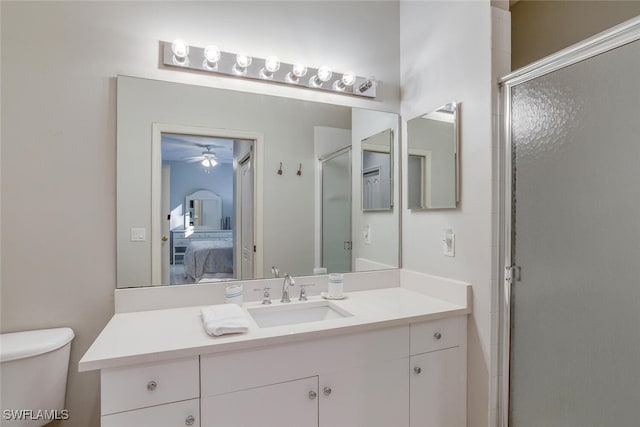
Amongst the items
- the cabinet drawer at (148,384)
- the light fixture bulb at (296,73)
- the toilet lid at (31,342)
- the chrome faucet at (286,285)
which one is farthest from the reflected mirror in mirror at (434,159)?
the toilet lid at (31,342)

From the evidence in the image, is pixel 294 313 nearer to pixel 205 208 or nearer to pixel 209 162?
pixel 205 208

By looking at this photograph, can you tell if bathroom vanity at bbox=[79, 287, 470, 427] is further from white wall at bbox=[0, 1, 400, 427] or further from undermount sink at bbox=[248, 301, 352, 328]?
white wall at bbox=[0, 1, 400, 427]

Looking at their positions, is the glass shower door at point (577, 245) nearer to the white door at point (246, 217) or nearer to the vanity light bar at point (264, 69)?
the vanity light bar at point (264, 69)

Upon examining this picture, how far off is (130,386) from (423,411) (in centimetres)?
122

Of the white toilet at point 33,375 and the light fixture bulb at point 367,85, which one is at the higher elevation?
the light fixture bulb at point 367,85

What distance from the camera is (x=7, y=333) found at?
132 cm

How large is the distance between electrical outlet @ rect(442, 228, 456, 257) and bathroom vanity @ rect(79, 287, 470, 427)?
0.25 m

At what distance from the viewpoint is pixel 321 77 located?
5.93 feet

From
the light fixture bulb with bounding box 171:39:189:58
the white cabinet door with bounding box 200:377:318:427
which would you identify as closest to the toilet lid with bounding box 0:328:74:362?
the white cabinet door with bounding box 200:377:318:427

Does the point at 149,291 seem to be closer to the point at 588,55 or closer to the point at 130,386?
the point at 130,386

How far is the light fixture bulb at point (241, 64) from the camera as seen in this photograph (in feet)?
5.38

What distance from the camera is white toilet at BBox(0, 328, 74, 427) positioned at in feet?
3.76

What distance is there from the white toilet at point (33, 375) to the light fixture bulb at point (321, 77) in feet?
5.52

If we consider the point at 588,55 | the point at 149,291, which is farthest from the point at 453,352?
the point at 149,291
